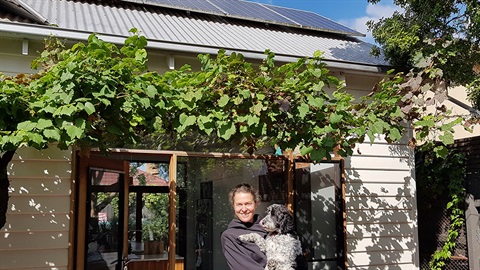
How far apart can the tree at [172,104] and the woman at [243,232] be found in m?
0.93

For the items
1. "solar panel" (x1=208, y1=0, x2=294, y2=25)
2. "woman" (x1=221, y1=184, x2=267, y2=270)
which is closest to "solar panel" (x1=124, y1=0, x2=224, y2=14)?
"solar panel" (x1=208, y1=0, x2=294, y2=25)

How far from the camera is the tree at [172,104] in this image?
379cm

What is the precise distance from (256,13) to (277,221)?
20.7ft

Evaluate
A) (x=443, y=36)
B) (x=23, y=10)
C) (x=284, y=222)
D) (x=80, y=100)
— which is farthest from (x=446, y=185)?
(x=23, y=10)

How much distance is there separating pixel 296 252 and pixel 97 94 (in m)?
1.91

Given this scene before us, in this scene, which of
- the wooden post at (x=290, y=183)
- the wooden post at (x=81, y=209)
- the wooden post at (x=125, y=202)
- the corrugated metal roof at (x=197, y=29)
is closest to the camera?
the wooden post at (x=81, y=209)

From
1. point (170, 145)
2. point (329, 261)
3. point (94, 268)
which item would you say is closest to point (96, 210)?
point (94, 268)

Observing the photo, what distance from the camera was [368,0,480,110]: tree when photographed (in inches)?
224

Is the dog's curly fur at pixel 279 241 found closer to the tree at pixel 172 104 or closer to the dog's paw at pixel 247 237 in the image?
the dog's paw at pixel 247 237

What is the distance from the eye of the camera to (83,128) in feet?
12.3

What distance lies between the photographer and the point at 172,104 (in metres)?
4.20

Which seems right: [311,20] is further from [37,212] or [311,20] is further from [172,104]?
[37,212]

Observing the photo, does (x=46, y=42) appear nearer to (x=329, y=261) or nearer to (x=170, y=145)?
(x=170, y=145)

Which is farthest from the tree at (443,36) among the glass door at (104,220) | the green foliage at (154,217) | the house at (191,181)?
the green foliage at (154,217)
